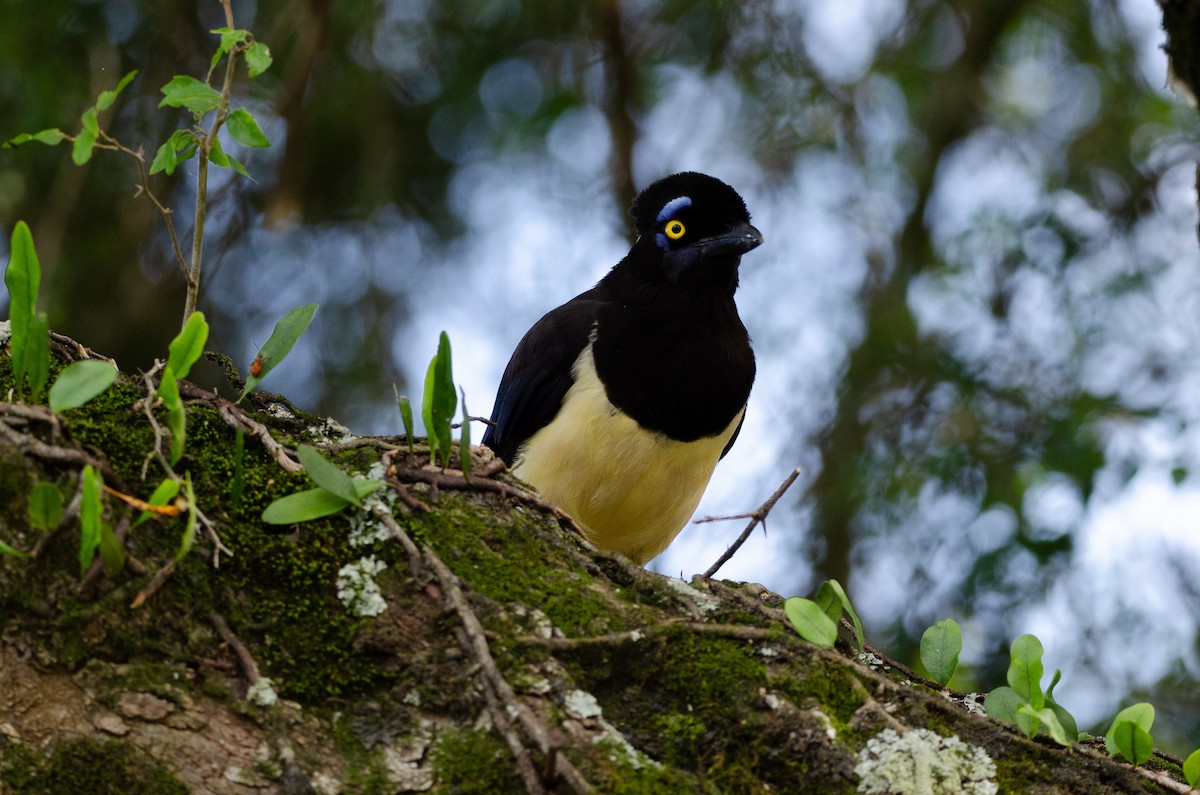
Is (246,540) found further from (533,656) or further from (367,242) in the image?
(367,242)

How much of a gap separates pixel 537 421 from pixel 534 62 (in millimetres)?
2838

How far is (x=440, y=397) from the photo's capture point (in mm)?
2236

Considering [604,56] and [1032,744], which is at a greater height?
[604,56]

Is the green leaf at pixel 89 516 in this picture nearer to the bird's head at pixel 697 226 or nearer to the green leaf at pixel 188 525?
the green leaf at pixel 188 525

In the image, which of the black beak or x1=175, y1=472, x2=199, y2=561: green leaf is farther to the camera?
the black beak

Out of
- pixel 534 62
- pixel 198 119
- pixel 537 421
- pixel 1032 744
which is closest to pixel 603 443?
pixel 537 421

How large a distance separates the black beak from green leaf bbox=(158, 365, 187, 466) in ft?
10.2

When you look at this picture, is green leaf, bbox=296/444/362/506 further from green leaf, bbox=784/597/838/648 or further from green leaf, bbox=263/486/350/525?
green leaf, bbox=784/597/838/648

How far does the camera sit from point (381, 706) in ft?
6.12

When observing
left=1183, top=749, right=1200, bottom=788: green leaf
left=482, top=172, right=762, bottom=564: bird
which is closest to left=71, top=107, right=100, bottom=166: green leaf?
left=1183, top=749, right=1200, bottom=788: green leaf

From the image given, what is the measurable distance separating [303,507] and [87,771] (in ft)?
1.68

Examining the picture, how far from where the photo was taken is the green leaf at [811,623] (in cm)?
212

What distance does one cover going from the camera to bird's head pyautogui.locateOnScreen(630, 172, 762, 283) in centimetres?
495

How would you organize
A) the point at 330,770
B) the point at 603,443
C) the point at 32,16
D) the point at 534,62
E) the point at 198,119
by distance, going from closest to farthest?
the point at 330,770
the point at 198,119
the point at 603,443
the point at 32,16
the point at 534,62
